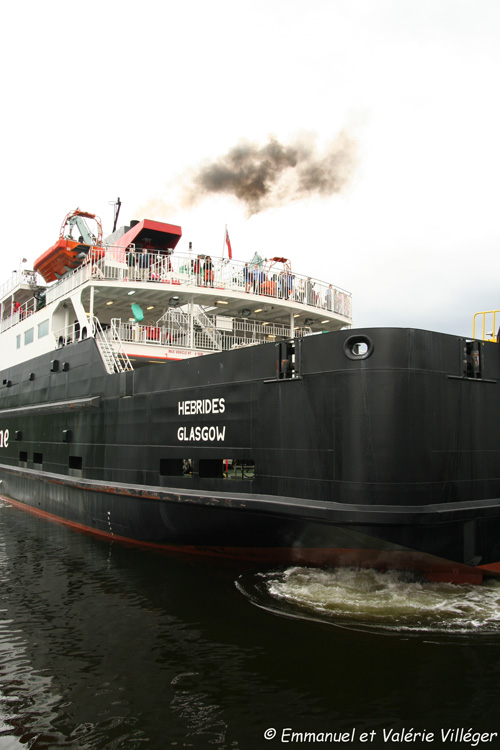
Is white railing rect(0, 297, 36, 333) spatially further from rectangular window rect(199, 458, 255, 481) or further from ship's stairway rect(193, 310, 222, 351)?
rectangular window rect(199, 458, 255, 481)

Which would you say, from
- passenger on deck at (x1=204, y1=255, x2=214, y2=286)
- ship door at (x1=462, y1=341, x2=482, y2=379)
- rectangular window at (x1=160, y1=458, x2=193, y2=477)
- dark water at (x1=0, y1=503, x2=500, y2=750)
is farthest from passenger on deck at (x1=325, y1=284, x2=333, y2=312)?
dark water at (x1=0, y1=503, x2=500, y2=750)

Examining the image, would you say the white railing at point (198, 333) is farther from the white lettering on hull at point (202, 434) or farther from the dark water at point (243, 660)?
the dark water at point (243, 660)

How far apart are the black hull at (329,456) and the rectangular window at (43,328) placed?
20.6 ft

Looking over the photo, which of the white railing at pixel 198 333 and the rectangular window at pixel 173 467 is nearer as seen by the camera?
the rectangular window at pixel 173 467

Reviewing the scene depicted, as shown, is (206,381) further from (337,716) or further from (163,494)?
(337,716)

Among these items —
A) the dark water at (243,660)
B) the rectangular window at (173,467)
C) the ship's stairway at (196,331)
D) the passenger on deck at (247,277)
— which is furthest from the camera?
the ship's stairway at (196,331)

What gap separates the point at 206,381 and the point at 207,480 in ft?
4.56

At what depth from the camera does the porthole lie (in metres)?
6.14

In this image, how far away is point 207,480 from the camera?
7625 mm

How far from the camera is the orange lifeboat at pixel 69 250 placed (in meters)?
15.3

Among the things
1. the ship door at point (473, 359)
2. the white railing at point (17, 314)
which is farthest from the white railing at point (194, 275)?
the ship door at point (473, 359)

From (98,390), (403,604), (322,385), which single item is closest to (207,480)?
(322,385)

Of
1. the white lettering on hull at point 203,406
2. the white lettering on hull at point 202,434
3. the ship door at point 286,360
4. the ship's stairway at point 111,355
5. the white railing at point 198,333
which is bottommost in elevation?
the white lettering on hull at point 202,434

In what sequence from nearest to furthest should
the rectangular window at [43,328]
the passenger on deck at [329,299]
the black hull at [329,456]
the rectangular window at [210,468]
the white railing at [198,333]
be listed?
1. the black hull at [329,456]
2. the rectangular window at [210,468]
3. the white railing at [198,333]
4. the passenger on deck at [329,299]
5. the rectangular window at [43,328]
